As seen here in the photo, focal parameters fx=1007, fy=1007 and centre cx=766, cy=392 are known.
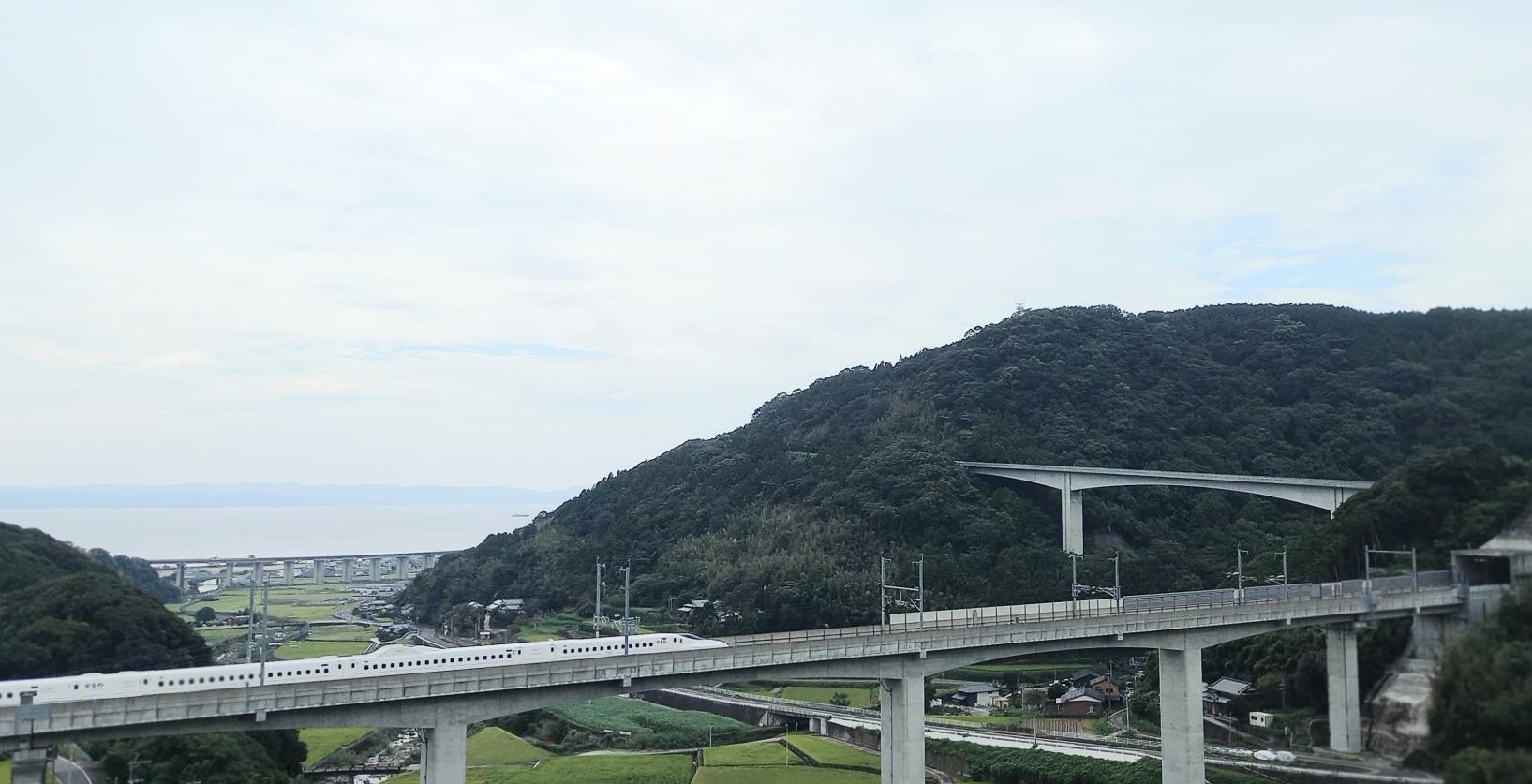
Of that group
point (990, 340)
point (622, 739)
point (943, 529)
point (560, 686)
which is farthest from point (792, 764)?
point (990, 340)

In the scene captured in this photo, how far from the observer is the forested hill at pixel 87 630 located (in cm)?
5425

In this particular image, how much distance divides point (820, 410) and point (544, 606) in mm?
41119

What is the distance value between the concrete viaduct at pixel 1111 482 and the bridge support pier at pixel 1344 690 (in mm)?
27098

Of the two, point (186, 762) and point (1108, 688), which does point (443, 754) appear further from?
point (1108, 688)

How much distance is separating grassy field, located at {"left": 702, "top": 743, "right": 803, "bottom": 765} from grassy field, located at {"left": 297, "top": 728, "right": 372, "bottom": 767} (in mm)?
21672

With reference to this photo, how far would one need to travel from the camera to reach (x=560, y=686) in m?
37.6

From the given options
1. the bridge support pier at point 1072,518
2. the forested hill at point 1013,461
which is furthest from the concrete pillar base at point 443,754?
the bridge support pier at point 1072,518

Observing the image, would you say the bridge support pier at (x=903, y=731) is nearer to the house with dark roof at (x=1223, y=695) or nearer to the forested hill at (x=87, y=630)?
the house with dark roof at (x=1223, y=695)

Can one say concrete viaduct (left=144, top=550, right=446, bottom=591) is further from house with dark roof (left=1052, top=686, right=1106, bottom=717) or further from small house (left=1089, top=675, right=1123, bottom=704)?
small house (left=1089, top=675, right=1123, bottom=704)

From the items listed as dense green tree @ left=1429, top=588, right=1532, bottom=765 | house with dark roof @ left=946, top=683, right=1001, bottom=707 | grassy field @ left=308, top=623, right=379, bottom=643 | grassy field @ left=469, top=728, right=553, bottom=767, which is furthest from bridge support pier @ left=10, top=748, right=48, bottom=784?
grassy field @ left=308, top=623, right=379, bottom=643

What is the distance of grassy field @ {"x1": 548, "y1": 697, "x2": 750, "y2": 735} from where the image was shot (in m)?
64.2

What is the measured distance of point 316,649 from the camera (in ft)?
290

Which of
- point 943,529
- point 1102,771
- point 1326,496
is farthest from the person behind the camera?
point 943,529

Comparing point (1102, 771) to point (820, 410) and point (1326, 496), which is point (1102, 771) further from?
point (820, 410)
